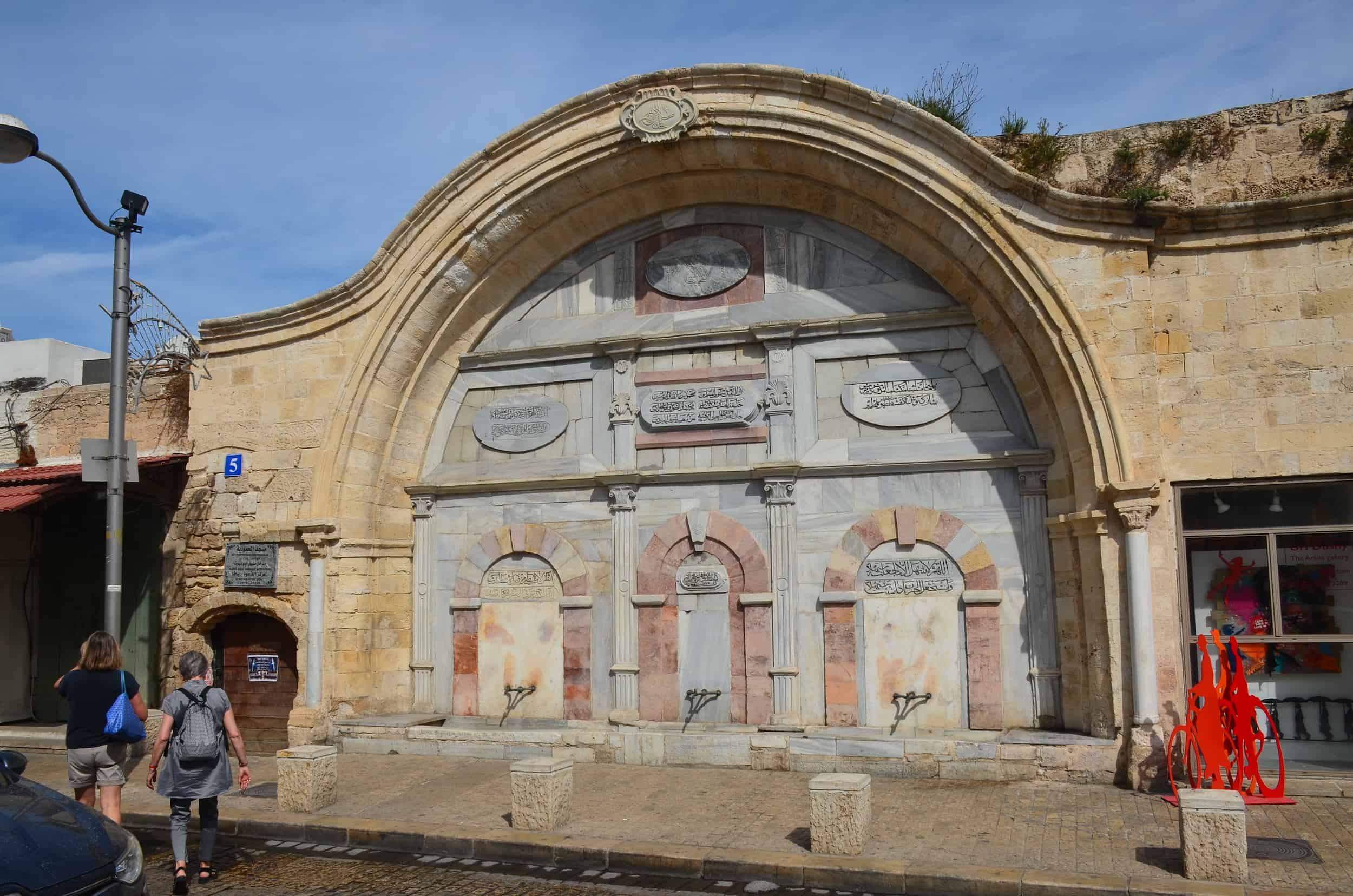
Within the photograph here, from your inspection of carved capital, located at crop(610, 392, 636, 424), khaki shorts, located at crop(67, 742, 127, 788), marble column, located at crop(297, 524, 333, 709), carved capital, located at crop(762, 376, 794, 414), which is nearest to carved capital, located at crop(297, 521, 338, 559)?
marble column, located at crop(297, 524, 333, 709)

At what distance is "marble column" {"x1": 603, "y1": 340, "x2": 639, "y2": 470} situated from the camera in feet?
37.4

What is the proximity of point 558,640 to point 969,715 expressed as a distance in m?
4.31

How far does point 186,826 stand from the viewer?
673 cm

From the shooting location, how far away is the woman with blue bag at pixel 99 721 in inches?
283

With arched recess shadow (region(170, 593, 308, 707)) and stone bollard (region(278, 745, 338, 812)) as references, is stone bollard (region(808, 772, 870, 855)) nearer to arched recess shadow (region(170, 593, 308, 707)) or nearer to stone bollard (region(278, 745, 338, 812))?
stone bollard (region(278, 745, 338, 812))

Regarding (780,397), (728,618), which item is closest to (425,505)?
(728,618)

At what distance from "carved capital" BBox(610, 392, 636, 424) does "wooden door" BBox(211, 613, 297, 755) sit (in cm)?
439

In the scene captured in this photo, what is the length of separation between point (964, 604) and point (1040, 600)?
2.29ft

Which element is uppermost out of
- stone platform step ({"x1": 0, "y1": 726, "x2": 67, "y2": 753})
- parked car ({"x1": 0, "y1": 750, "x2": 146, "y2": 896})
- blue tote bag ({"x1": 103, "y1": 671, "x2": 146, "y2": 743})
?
blue tote bag ({"x1": 103, "y1": 671, "x2": 146, "y2": 743})

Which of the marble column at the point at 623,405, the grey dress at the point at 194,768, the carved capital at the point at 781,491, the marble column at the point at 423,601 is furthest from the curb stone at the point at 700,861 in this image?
Answer: the marble column at the point at 623,405

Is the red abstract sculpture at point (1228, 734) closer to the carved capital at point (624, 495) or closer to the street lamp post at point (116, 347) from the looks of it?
the carved capital at point (624, 495)

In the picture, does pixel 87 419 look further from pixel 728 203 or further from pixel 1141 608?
pixel 1141 608

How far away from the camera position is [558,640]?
11438 millimetres

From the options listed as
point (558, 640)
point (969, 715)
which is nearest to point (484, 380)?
point (558, 640)
